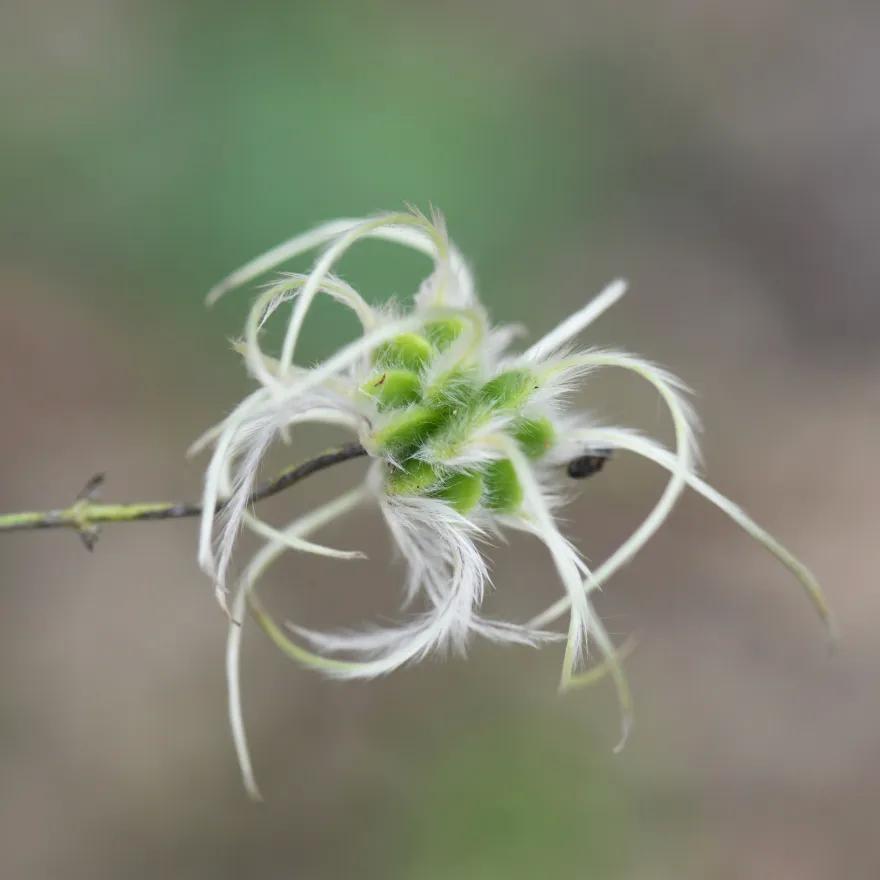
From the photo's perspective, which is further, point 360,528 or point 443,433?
point 360,528

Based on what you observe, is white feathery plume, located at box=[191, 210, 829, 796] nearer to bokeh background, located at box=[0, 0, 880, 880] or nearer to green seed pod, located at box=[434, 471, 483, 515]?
green seed pod, located at box=[434, 471, 483, 515]

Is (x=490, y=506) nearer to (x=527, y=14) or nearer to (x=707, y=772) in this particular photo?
(x=707, y=772)

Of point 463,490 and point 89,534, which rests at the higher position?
point 89,534

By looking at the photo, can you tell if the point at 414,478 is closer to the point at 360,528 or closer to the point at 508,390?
the point at 508,390

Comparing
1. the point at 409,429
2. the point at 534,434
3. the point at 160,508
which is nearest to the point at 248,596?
the point at 160,508

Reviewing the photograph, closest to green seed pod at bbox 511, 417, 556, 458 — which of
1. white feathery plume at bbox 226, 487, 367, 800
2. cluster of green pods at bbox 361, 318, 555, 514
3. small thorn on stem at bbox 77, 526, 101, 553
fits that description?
cluster of green pods at bbox 361, 318, 555, 514

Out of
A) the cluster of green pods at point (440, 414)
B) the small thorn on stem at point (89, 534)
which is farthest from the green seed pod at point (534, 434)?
the small thorn on stem at point (89, 534)

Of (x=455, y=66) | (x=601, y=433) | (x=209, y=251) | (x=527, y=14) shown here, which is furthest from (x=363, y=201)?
(x=601, y=433)
